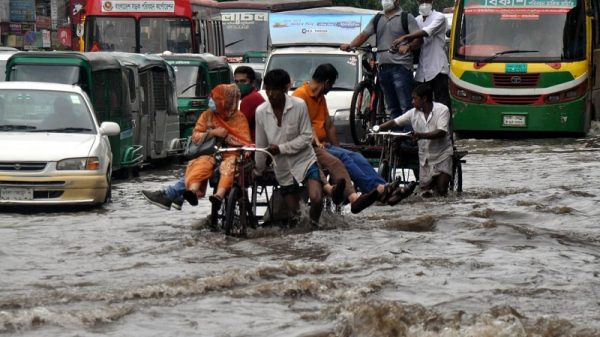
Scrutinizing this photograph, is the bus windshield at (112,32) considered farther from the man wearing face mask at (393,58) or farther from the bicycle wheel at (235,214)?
the bicycle wheel at (235,214)

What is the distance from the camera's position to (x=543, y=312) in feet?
31.5

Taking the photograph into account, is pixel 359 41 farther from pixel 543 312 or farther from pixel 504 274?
pixel 543 312

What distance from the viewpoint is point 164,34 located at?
3491cm

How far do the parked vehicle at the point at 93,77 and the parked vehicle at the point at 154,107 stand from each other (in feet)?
3.66

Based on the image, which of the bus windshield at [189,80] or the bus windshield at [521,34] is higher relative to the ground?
the bus windshield at [521,34]

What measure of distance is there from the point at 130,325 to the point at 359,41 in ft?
27.0

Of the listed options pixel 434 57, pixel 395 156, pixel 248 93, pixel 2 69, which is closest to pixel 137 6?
pixel 2 69

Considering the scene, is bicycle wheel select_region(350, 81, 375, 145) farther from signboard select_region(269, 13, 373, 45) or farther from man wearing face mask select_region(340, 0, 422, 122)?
signboard select_region(269, 13, 373, 45)

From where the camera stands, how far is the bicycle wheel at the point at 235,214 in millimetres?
12734

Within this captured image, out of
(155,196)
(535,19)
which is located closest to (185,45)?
(535,19)

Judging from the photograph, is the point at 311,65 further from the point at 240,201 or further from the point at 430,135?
the point at 240,201

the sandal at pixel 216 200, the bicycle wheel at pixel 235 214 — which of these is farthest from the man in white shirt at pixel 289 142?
the sandal at pixel 216 200

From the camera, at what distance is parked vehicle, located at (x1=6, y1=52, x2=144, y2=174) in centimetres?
2128

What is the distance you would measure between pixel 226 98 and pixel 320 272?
8.55 feet
